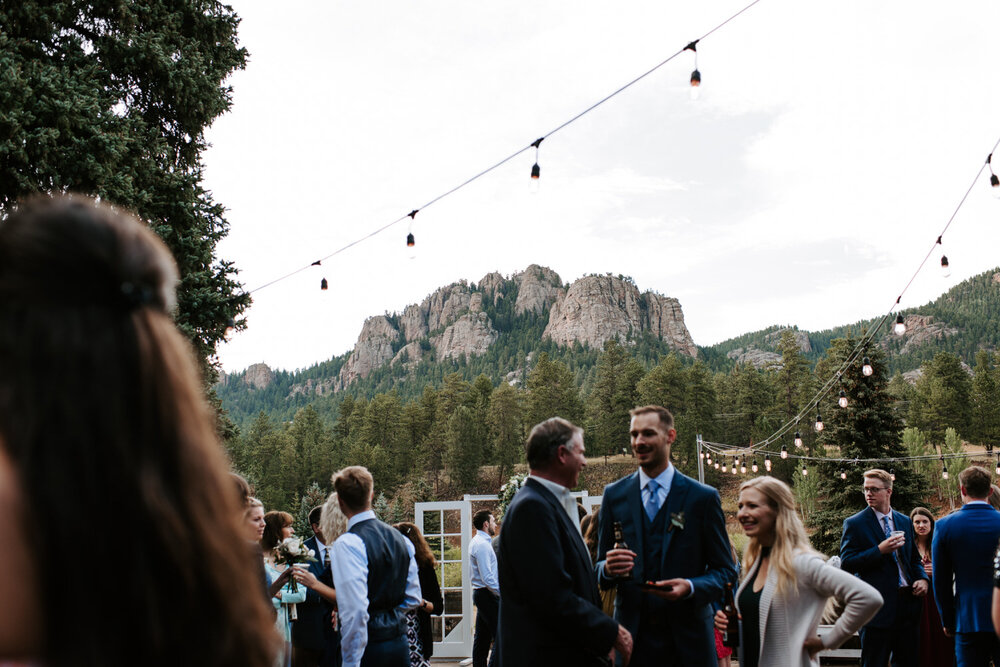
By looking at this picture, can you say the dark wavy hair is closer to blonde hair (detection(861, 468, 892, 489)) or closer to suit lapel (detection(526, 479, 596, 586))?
suit lapel (detection(526, 479, 596, 586))

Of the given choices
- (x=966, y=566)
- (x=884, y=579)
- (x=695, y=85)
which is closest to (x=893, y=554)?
(x=884, y=579)

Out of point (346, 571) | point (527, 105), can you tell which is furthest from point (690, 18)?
point (346, 571)

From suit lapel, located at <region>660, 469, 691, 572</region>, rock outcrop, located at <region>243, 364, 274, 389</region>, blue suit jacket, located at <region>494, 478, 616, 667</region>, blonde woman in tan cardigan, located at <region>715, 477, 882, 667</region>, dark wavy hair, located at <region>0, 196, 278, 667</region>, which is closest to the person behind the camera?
dark wavy hair, located at <region>0, 196, 278, 667</region>

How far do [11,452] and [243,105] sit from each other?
13616 mm

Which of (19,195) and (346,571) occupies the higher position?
(19,195)

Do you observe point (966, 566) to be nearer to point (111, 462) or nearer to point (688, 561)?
point (688, 561)

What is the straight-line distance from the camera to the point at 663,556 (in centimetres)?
359

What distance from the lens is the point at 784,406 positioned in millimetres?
66312

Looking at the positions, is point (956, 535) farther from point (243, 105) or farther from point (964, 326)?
point (964, 326)

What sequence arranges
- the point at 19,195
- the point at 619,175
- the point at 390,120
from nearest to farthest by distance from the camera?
the point at 19,195
the point at 390,120
the point at 619,175

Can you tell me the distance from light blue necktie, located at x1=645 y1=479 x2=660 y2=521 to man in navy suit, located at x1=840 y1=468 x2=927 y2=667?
274cm

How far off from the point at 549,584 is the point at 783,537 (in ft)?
4.18

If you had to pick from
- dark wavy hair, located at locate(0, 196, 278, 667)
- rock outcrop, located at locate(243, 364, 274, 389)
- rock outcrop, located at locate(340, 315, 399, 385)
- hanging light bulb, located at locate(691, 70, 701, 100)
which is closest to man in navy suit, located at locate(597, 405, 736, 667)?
dark wavy hair, located at locate(0, 196, 278, 667)

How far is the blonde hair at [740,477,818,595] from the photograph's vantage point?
356 centimetres
